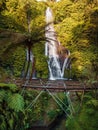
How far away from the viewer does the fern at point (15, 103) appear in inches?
363

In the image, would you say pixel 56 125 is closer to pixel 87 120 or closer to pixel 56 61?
pixel 87 120

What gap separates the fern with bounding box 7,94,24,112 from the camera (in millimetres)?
9211

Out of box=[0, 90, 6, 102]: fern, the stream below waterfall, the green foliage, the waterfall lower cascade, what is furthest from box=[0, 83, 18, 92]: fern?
the waterfall lower cascade

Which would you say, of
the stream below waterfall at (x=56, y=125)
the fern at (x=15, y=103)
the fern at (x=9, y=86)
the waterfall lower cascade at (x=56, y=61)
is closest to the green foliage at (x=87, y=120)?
the fern at (x=15, y=103)

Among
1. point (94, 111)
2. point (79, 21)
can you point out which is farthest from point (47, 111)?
point (79, 21)

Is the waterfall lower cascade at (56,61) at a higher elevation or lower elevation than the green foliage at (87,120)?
higher

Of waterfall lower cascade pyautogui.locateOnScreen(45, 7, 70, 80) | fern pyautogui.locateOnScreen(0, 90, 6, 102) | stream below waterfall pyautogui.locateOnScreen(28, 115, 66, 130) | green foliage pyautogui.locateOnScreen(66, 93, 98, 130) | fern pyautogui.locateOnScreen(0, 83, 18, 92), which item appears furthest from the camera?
waterfall lower cascade pyautogui.locateOnScreen(45, 7, 70, 80)

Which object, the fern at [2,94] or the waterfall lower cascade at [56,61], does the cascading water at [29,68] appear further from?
the waterfall lower cascade at [56,61]

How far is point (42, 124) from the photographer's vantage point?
39.1ft

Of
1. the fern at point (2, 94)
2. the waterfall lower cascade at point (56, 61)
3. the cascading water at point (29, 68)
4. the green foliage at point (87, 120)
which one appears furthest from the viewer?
the waterfall lower cascade at point (56, 61)

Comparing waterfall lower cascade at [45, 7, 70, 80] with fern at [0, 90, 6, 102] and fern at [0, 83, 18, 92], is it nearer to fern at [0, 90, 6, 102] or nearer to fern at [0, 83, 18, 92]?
fern at [0, 83, 18, 92]

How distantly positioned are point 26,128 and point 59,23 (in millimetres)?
11762

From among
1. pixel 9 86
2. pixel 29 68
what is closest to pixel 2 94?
pixel 9 86

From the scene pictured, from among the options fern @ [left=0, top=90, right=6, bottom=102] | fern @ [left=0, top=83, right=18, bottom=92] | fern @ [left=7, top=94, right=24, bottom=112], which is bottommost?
fern @ [left=7, top=94, right=24, bottom=112]
